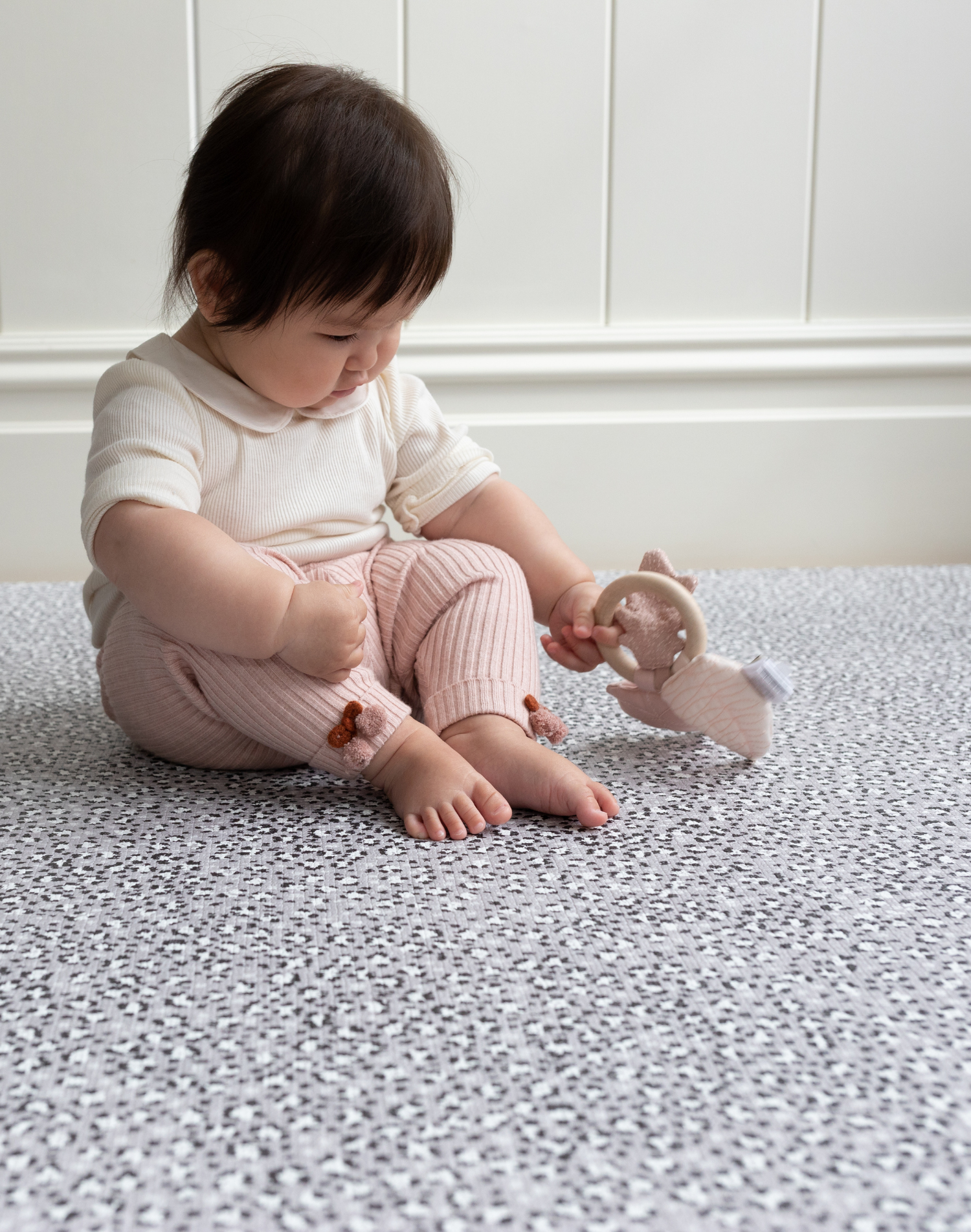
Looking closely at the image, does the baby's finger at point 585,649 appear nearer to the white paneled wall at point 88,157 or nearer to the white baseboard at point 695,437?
the white baseboard at point 695,437

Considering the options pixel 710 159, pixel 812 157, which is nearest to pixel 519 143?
pixel 710 159

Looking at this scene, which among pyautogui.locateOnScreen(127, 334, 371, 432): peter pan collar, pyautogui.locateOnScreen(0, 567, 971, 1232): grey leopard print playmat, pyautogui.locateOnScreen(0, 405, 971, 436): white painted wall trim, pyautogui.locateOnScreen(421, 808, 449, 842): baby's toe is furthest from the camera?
pyautogui.locateOnScreen(0, 405, 971, 436): white painted wall trim

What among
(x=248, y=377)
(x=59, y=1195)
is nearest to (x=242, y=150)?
(x=248, y=377)

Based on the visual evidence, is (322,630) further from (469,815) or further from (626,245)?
(626,245)

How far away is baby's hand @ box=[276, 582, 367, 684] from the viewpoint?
61 centimetres

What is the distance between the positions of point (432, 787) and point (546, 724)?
10 centimetres

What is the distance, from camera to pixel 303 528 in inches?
29.1

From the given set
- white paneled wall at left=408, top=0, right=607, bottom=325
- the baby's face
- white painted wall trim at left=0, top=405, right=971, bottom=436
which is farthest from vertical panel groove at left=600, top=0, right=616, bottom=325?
the baby's face

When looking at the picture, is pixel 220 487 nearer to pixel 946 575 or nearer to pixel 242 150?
pixel 242 150

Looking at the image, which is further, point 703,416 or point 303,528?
point 703,416

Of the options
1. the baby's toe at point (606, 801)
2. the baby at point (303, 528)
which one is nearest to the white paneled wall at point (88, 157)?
the baby at point (303, 528)

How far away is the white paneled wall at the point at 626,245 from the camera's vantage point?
1.22 metres

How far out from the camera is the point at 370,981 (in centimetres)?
44

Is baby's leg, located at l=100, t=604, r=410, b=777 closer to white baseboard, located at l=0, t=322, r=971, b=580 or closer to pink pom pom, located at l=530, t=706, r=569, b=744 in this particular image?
pink pom pom, located at l=530, t=706, r=569, b=744
